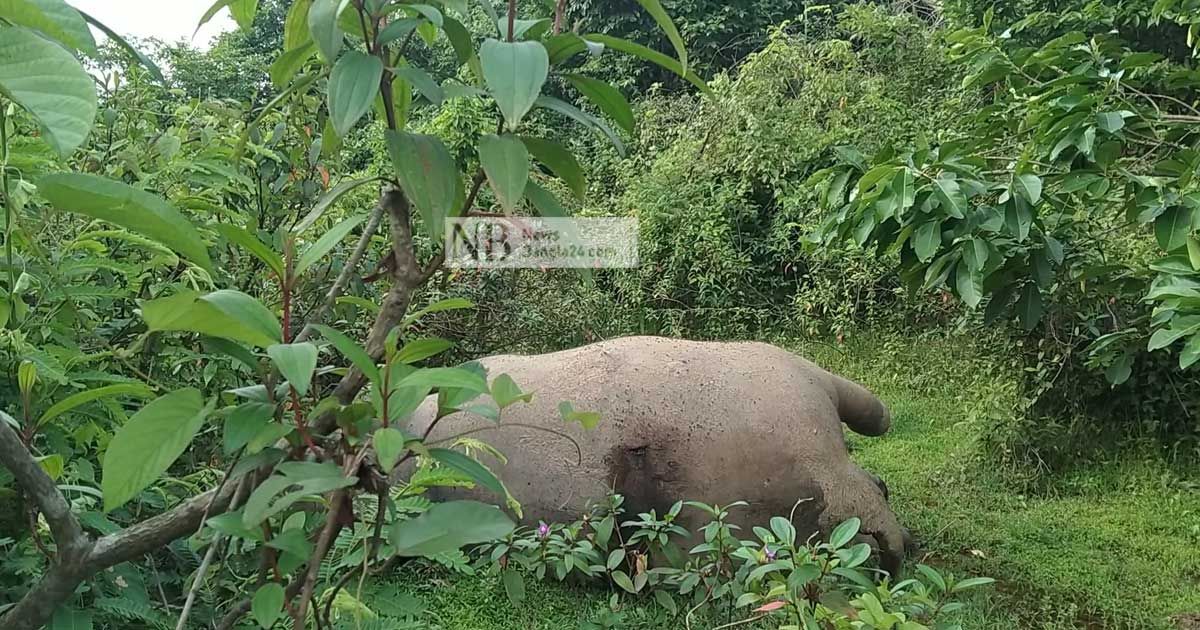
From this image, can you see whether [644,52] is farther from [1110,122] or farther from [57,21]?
[1110,122]

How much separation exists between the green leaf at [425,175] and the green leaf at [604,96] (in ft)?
0.43

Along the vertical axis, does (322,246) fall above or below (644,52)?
below

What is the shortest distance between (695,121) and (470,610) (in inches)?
192

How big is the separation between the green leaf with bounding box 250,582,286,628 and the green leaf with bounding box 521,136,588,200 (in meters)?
0.36

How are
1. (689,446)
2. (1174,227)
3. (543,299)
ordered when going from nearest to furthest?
(1174,227)
(689,446)
(543,299)

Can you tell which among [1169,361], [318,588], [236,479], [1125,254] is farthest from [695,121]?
[236,479]

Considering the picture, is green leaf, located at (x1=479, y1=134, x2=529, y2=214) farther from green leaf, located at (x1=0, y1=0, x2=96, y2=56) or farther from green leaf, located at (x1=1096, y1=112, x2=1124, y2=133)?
green leaf, located at (x1=1096, y1=112, x2=1124, y2=133)

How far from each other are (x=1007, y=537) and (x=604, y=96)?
8.85ft

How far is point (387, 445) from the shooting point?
1.67ft

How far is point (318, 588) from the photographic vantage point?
4.59 ft

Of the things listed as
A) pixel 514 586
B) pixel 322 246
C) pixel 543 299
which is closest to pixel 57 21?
pixel 322 246

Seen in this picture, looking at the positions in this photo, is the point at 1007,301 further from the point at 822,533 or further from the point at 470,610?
the point at 470,610

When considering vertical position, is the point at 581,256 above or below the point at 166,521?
above

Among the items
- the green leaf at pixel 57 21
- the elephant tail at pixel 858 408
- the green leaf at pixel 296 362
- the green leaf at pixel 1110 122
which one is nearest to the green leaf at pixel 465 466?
the green leaf at pixel 296 362
